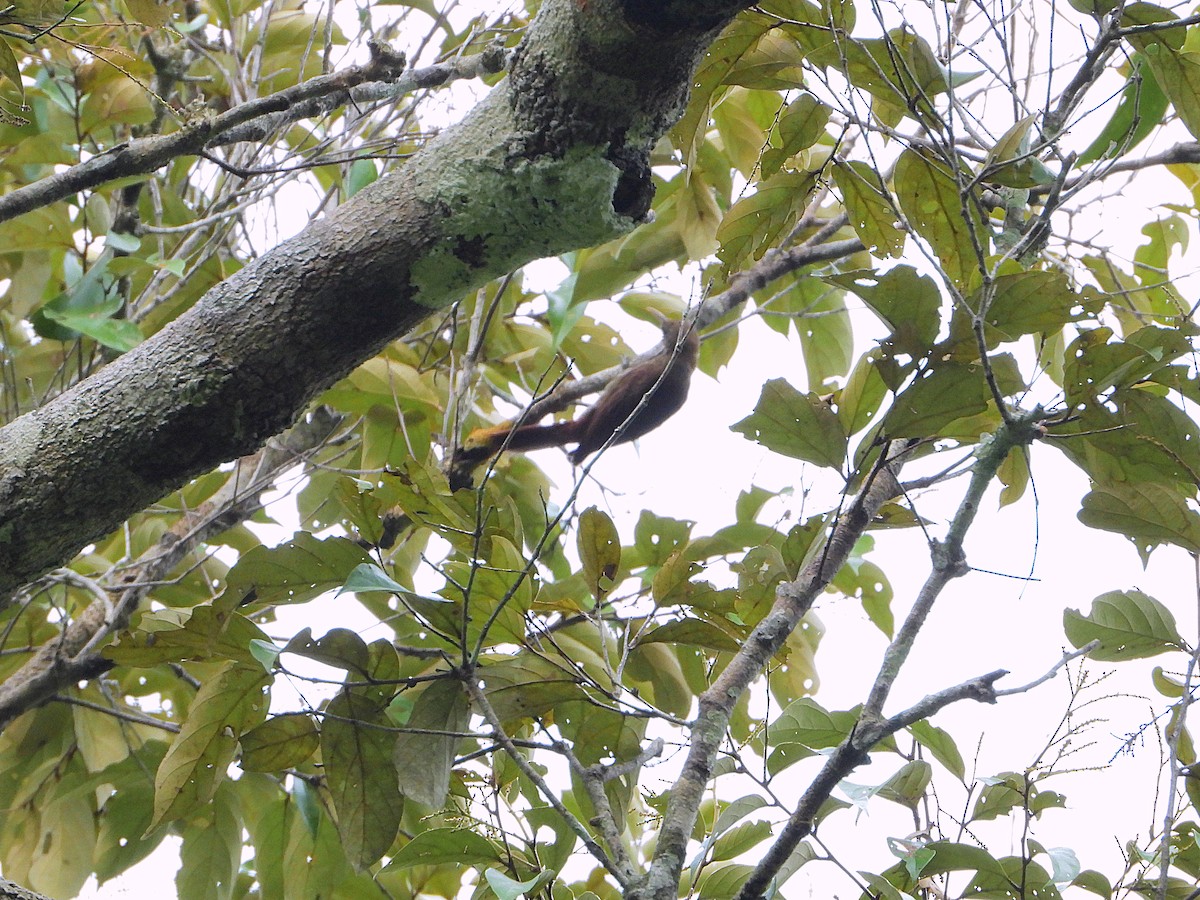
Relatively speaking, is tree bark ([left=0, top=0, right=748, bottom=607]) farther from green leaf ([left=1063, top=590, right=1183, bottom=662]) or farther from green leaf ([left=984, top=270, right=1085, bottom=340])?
green leaf ([left=1063, top=590, right=1183, bottom=662])

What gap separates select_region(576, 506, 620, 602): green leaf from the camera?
139 cm

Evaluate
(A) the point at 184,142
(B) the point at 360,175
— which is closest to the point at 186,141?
(A) the point at 184,142

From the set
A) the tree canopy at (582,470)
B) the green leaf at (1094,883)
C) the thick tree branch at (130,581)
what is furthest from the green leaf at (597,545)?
the thick tree branch at (130,581)

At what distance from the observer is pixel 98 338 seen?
5.36ft

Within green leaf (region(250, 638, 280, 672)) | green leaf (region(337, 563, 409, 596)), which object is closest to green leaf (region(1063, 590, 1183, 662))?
green leaf (region(337, 563, 409, 596))

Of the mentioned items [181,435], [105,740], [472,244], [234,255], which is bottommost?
[105,740]

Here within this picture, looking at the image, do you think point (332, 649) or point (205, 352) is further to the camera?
point (332, 649)

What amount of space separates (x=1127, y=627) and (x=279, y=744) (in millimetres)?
1078

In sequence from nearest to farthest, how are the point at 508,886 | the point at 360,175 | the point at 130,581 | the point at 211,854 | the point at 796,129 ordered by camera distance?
the point at 508,886 < the point at 796,129 < the point at 211,854 < the point at 360,175 < the point at 130,581

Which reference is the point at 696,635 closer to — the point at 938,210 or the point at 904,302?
the point at 904,302

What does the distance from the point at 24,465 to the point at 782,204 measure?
1009 millimetres

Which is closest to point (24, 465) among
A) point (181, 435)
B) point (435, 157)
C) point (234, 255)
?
point (181, 435)

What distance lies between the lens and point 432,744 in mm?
1231

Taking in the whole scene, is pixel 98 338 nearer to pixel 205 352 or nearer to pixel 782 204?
pixel 205 352
